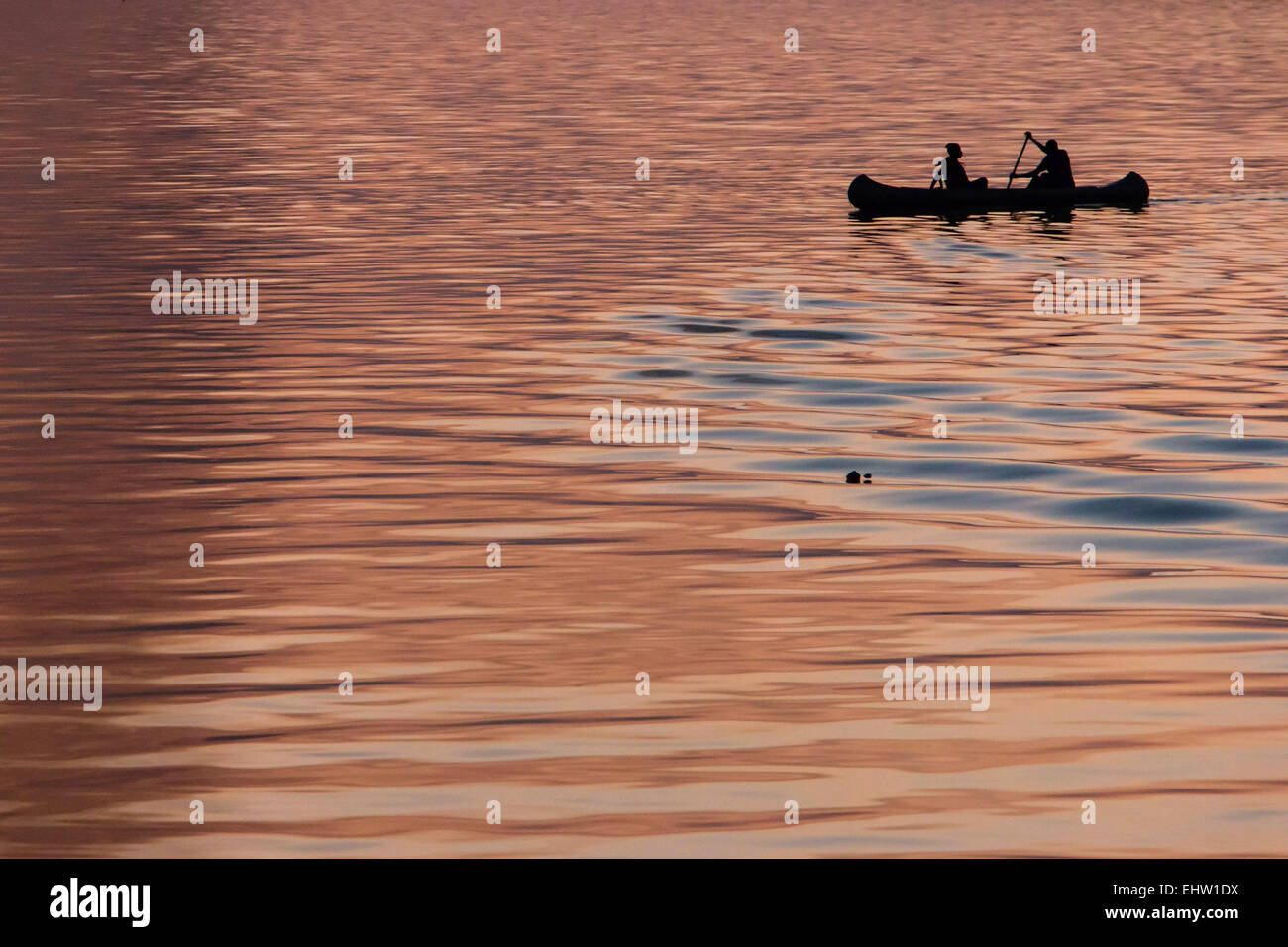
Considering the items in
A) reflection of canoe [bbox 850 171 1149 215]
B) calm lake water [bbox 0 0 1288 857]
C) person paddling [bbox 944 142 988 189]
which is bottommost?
calm lake water [bbox 0 0 1288 857]

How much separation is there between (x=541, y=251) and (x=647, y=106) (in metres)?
40.7

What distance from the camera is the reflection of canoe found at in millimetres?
42656

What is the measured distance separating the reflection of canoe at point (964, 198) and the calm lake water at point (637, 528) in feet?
1.90

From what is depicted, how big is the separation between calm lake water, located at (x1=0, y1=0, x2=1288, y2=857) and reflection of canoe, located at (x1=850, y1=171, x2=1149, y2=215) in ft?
1.90

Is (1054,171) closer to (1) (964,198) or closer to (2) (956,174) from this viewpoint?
(1) (964,198)

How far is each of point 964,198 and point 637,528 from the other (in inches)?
1002

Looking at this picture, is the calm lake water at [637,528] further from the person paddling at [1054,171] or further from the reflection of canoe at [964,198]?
the person paddling at [1054,171]

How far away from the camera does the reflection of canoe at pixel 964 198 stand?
4266 cm

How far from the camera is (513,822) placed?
40.0ft

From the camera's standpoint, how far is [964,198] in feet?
141

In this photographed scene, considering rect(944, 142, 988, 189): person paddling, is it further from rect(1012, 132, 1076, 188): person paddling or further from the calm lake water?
the calm lake water

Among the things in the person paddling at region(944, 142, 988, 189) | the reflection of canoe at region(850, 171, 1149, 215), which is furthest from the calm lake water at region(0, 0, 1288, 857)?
the person paddling at region(944, 142, 988, 189)

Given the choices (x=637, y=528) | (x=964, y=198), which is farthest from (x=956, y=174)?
(x=637, y=528)
